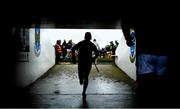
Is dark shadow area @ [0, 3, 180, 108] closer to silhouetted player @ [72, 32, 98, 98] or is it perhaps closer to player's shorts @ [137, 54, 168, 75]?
player's shorts @ [137, 54, 168, 75]

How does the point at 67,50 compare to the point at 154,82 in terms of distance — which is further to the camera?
the point at 67,50

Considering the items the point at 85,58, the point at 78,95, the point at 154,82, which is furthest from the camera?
the point at 154,82

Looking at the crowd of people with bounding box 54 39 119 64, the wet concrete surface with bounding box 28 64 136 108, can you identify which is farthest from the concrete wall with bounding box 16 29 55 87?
the crowd of people with bounding box 54 39 119 64

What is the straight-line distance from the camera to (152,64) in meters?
9.60

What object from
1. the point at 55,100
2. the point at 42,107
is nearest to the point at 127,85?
the point at 55,100

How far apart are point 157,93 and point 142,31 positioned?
7.10 feet

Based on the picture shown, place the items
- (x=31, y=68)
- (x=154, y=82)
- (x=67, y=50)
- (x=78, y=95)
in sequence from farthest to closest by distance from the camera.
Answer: (x=67, y=50)
(x=31, y=68)
(x=154, y=82)
(x=78, y=95)

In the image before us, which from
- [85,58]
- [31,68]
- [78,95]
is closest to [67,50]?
[31,68]

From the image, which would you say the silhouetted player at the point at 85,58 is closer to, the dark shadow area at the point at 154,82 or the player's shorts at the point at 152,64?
the dark shadow area at the point at 154,82

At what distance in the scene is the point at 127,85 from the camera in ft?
38.3

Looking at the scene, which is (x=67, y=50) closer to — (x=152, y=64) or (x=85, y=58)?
(x=152, y=64)

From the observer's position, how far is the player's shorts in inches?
359

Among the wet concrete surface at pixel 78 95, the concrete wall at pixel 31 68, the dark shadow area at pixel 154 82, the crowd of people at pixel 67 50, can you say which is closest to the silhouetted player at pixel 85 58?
the wet concrete surface at pixel 78 95

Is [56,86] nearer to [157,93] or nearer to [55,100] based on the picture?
[55,100]
